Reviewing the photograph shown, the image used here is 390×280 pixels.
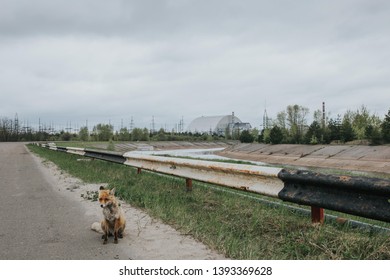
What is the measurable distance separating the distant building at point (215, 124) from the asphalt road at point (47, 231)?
11894 centimetres

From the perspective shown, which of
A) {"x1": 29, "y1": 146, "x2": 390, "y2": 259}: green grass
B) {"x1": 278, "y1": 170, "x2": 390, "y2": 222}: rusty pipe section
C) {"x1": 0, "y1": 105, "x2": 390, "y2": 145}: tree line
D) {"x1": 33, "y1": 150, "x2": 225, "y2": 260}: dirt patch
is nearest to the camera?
{"x1": 278, "y1": 170, "x2": 390, "y2": 222}: rusty pipe section

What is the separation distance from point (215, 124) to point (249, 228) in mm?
130547

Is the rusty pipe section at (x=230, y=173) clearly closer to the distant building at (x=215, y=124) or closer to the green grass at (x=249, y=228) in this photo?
the green grass at (x=249, y=228)

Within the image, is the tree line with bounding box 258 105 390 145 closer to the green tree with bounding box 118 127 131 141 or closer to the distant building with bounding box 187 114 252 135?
the green tree with bounding box 118 127 131 141

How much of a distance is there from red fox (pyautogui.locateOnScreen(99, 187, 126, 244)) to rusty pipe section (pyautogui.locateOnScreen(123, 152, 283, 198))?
5.86 ft

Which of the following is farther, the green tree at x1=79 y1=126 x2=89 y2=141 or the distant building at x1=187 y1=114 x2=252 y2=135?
the distant building at x1=187 y1=114 x2=252 y2=135

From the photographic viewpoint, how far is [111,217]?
407 cm

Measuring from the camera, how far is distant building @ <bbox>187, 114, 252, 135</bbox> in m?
129

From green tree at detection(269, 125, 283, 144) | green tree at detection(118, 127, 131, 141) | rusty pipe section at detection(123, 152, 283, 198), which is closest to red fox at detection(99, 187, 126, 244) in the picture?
rusty pipe section at detection(123, 152, 283, 198)

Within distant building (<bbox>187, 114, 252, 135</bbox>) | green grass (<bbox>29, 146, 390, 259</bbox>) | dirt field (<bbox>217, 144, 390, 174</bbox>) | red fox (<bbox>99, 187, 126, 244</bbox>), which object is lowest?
dirt field (<bbox>217, 144, 390, 174</bbox>)

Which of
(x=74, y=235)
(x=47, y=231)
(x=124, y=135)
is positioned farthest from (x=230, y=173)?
(x=124, y=135)

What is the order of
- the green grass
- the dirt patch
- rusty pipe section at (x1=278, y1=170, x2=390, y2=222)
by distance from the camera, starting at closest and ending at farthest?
rusty pipe section at (x1=278, y1=170, x2=390, y2=222)
the green grass
the dirt patch

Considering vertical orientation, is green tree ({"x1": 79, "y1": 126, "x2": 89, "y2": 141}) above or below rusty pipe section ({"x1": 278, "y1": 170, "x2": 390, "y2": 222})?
above

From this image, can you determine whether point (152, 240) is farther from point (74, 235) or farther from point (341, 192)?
point (341, 192)
